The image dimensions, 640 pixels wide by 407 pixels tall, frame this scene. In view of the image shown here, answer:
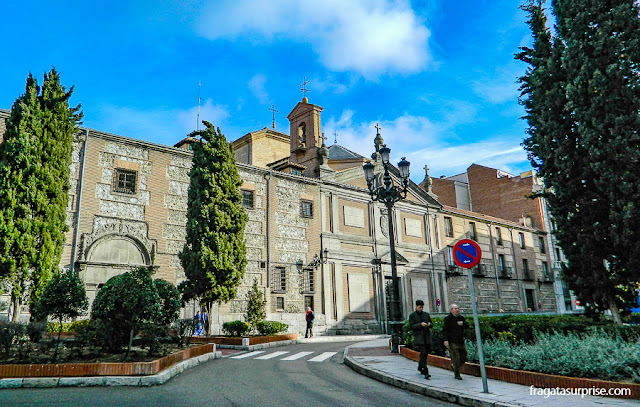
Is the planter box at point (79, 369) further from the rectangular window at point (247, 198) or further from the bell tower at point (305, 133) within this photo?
the bell tower at point (305, 133)

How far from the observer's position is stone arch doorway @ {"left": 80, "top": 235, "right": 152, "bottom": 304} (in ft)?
58.6

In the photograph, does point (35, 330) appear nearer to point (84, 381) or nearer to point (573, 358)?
point (84, 381)

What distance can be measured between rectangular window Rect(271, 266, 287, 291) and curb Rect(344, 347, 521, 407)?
13023mm

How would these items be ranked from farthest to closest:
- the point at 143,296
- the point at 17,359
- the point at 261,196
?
the point at 261,196, the point at 143,296, the point at 17,359

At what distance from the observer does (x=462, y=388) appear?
764 centimetres

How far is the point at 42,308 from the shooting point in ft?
32.9

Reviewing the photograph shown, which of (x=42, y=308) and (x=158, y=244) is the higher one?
(x=158, y=244)

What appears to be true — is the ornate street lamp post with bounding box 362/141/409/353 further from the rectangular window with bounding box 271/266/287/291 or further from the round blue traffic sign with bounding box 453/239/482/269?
the rectangular window with bounding box 271/266/287/291

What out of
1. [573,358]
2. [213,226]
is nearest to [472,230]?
[213,226]

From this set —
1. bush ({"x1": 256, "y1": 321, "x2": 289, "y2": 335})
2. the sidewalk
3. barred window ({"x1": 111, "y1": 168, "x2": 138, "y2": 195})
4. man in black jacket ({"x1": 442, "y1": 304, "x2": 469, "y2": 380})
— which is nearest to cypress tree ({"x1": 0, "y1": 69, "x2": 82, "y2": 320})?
barred window ({"x1": 111, "y1": 168, "x2": 138, "y2": 195})

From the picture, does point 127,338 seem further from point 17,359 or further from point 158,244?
point 158,244

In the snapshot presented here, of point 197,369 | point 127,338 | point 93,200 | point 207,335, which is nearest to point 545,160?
point 197,369

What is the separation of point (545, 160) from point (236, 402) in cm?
1131

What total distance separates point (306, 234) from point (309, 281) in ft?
8.46
